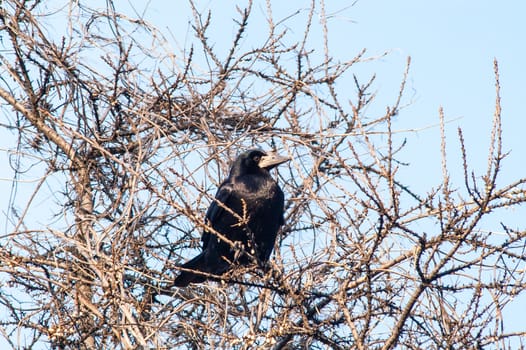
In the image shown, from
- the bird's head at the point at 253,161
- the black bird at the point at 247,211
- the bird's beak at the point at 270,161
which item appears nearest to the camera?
the black bird at the point at 247,211

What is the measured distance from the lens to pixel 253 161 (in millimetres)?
6086

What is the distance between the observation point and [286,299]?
15.1 feet

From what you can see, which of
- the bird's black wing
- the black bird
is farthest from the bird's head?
the bird's black wing

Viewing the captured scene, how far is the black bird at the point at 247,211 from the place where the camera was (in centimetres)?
572

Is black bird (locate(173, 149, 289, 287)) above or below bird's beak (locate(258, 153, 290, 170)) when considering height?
below

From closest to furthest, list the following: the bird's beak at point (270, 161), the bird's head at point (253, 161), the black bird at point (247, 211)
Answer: the black bird at point (247, 211) → the bird's beak at point (270, 161) → the bird's head at point (253, 161)

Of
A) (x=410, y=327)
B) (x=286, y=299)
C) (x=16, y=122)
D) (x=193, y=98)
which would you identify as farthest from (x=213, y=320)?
(x=16, y=122)

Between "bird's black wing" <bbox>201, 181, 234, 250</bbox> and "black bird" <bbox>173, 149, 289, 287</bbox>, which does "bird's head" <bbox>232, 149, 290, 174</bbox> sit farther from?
"bird's black wing" <bbox>201, 181, 234, 250</bbox>

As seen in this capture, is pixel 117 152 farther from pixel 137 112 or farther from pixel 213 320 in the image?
pixel 213 320

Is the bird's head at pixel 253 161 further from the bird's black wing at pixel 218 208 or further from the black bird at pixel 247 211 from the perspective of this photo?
the bird's black wing at pixel 218 208

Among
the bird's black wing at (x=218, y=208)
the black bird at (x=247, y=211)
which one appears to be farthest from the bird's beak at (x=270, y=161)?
the bird's black wing at (x=218, y=208)

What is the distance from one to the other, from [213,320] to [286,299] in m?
0.53

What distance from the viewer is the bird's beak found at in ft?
19.4

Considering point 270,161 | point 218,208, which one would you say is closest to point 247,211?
point 218,208
